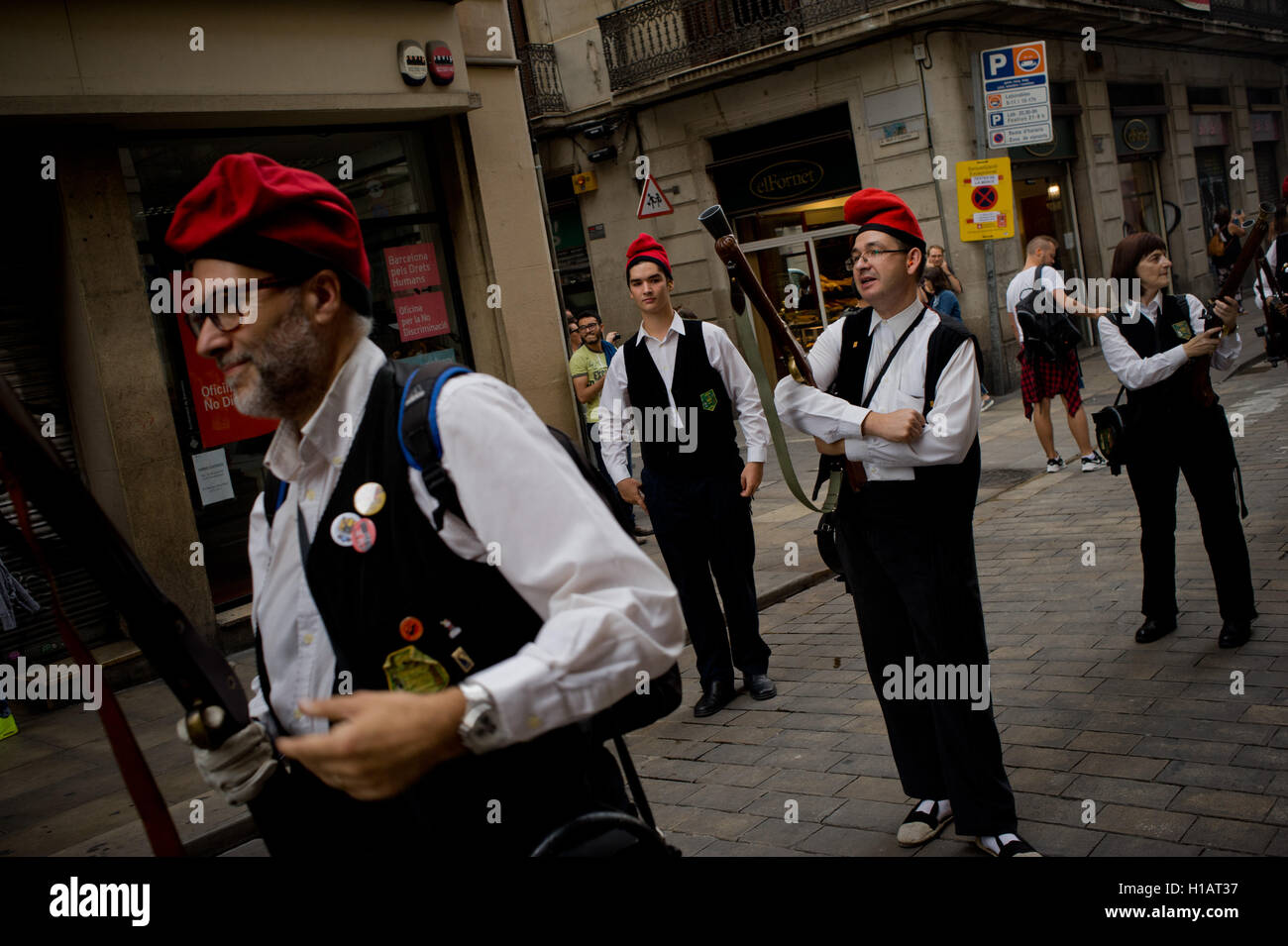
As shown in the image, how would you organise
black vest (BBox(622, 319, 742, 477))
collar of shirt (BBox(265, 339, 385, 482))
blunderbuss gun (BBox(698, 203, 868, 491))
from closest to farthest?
collar of shirt (BBox(265, 339, 385, 482)), blunderbuss gun (BBox(698, 203, 868, 491)), black vest (BBox(622, 319, 742, 477))

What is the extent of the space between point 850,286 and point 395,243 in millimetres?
9192

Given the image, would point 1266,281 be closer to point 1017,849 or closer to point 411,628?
point 1017,849

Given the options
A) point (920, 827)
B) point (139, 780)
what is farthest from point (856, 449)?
point (139, 780)

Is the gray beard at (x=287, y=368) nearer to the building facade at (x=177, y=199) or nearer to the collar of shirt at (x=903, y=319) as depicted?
the collar of shirt at (x=903, y=319)

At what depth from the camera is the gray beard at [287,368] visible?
73.0 inches

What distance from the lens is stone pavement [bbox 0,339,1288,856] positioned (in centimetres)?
390

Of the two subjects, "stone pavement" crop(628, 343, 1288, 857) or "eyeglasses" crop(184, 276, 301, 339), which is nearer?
"eyeglasses" crop(184, 276, 301, 339)

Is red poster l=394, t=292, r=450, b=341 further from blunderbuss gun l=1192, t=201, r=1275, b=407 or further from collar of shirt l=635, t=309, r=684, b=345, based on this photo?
blunderbuss gun l=1192, t=201, r=1275, b=407

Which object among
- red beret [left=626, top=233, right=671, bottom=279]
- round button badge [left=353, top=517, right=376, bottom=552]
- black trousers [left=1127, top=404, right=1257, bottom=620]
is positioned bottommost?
black trousers [left=1127, top=404, right=1257, bottom=620]

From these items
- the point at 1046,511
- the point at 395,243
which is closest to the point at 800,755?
the point at 1046,511

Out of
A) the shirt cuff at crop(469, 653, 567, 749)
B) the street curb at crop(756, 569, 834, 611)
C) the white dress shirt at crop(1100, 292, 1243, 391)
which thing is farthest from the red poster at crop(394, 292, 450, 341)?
the shirt cuff at crop(469, 653, 567, 749)

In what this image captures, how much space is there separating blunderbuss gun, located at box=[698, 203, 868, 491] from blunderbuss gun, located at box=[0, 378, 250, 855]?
2.37 metres

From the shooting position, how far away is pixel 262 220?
181 cm
